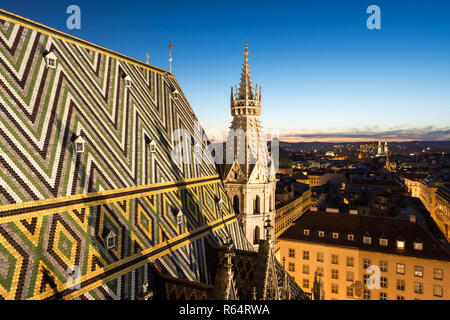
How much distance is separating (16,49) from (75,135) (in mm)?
3588

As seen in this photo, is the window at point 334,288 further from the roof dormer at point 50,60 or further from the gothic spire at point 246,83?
the roof dormer at point 50,60

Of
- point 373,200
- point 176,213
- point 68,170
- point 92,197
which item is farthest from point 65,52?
point 373,200

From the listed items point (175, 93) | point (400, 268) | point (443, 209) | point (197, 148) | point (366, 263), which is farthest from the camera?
point (443, 209)

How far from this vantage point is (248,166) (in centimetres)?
2288

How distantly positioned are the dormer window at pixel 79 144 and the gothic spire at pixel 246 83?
48.5 ft

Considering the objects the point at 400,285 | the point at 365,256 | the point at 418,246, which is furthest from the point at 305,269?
the point at 418,246

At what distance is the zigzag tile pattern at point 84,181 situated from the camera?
29.1ft

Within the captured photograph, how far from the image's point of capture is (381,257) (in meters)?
32.7

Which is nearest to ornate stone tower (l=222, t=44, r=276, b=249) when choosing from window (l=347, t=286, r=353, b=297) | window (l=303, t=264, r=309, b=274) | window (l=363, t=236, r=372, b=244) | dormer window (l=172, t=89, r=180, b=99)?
dormer window (l=172, t=89, r=180, b=99)

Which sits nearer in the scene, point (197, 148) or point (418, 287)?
point (197, 148)

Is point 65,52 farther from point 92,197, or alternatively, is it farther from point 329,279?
point 329,279

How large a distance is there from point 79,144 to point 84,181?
1475mm

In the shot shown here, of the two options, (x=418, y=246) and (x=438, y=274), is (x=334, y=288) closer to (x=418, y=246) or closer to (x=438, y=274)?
(x=418, y=246)
